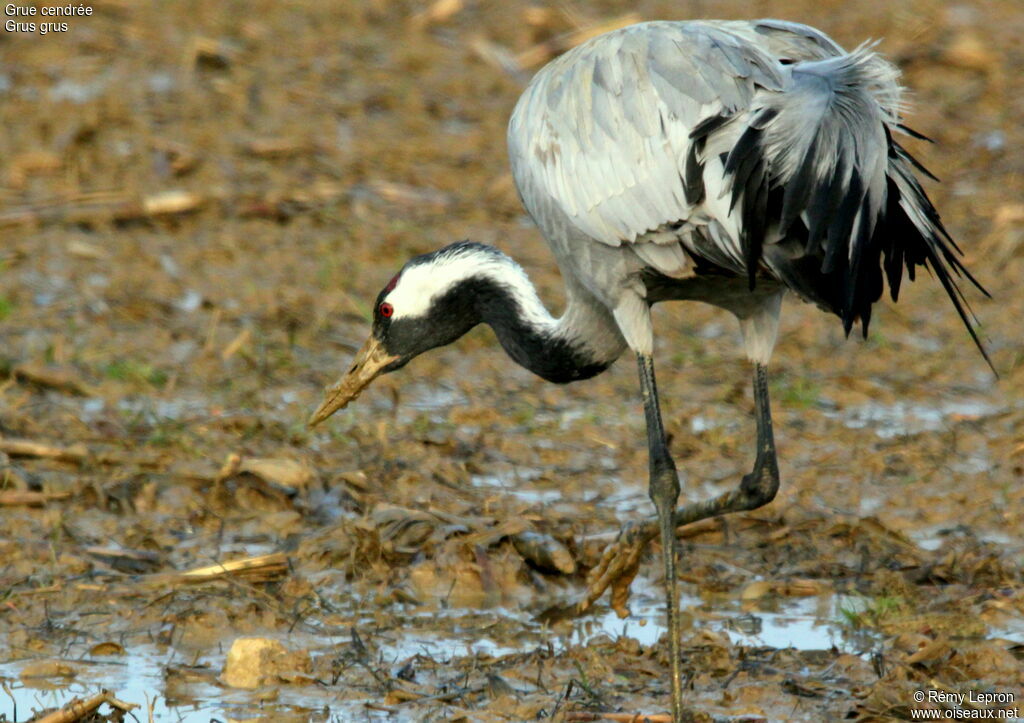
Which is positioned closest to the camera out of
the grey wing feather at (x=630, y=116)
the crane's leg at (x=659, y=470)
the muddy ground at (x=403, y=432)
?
the grey wing feather at (x=630, y=116)

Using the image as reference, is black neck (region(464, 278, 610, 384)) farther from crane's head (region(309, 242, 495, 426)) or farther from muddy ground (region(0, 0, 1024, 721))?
muddy ground (region(0, 0, 1024, 721))

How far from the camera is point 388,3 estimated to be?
43.3 ft

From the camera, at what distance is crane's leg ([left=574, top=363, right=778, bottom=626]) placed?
5859 mm

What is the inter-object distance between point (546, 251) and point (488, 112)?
206 cm

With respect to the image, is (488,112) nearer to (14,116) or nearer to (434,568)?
(14,116)

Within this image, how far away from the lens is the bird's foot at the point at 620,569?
5.85m

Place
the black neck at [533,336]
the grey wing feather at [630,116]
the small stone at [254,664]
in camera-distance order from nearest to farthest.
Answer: the grey wing feather at [630,116], the small stone at [254,664], the black neck at [533,336]

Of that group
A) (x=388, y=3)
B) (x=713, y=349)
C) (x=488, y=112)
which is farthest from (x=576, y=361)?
(x=388, y=3)

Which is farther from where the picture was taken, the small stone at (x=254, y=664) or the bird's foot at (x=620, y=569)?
the bird's foot at (x=620, y=569)

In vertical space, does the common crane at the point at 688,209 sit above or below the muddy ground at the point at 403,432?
above

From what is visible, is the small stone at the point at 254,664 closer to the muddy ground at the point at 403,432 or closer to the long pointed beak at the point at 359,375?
the muddy ground at the point at 403,432

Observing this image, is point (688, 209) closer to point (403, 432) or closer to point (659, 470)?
point (659, 470)

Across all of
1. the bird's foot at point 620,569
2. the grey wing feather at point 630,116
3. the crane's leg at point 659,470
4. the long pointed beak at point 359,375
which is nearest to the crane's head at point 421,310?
the long pointed beak at point 359,375

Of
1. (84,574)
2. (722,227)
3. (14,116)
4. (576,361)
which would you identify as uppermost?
(722,227)
